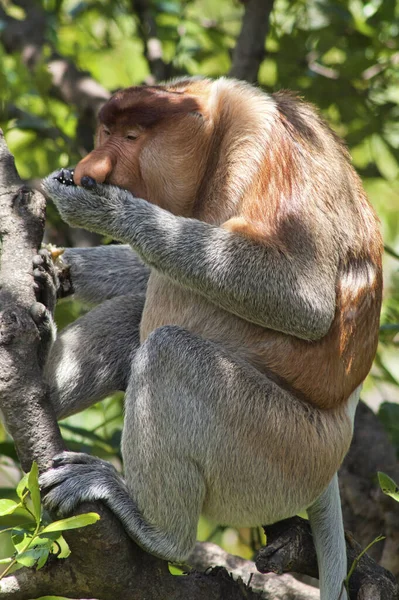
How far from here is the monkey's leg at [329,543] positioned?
14.2ft

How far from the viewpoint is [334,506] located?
455cm

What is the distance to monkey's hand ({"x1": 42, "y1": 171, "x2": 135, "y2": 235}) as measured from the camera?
439 centimetres

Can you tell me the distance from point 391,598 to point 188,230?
217 centimetres

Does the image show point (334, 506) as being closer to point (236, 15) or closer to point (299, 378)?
→ point (299, 378)

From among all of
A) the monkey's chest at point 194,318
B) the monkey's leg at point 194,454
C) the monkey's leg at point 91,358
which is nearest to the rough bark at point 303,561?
the monkey's leg at point 194,454

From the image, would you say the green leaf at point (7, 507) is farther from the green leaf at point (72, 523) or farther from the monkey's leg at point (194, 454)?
the monkey's leg at point (194, 454)

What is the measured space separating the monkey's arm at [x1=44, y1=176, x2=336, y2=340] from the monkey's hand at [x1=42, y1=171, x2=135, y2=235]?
14 millimetres

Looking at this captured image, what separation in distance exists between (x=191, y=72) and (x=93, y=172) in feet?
10.9

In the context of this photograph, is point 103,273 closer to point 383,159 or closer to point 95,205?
point 95,205

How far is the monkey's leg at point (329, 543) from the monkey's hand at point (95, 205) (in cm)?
185

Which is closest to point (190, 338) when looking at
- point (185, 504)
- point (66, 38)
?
point (185, 504)

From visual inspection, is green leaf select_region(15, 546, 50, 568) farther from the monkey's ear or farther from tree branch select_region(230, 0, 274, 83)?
tree branch select_region(230, 0, 274, 83)

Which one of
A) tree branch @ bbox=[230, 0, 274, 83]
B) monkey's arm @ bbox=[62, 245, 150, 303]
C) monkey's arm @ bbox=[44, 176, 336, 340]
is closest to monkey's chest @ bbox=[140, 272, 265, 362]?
monkey's arm @ bbox=[44, 176, 336, 340]

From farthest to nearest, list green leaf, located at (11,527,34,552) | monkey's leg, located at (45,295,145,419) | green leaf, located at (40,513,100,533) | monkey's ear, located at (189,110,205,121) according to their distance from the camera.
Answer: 1. monkey's leg, located at (45,295,145,419)
2. monkey's ear, located at (189,110,205,121)
3. green leaf, located at (11,527,34,552)
4. green leaf, located at (40,513,100,533)
